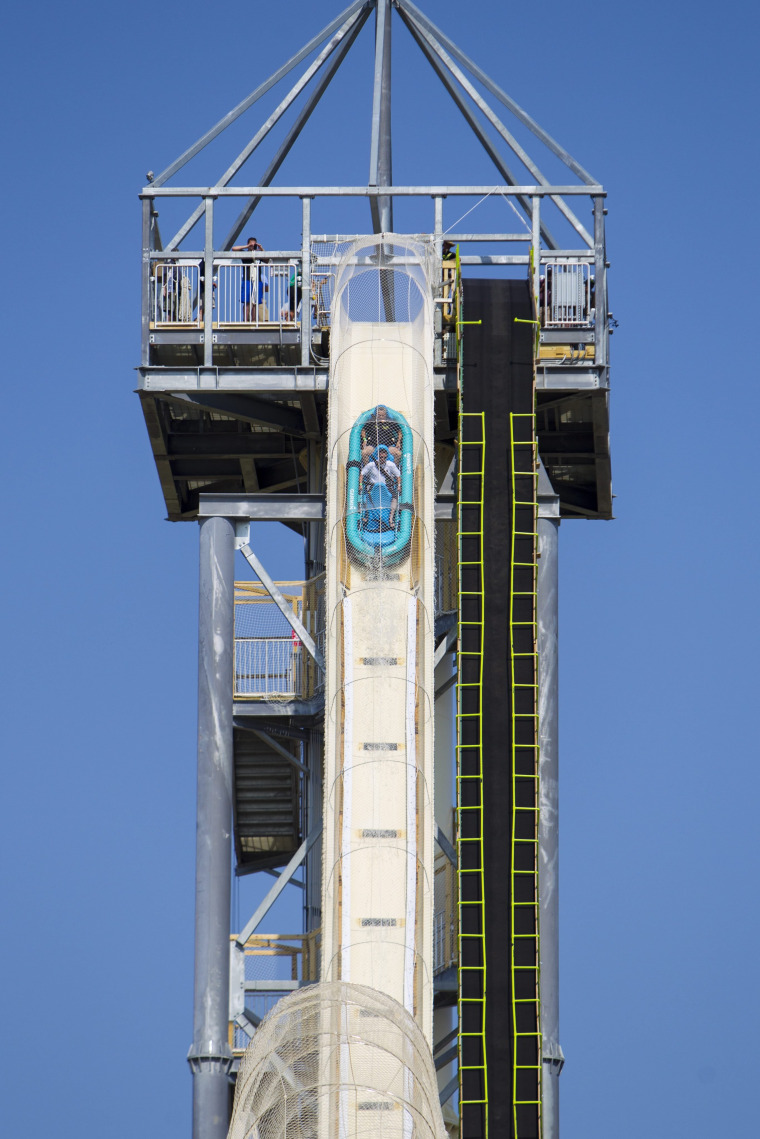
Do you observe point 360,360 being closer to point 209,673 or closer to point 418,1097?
point 209,673

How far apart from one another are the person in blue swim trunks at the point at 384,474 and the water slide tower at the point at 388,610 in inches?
1.6

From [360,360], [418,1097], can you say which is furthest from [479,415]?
[418,1097]

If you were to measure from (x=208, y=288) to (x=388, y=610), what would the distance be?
285 inches

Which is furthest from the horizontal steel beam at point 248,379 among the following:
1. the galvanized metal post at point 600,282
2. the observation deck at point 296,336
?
the galvanized metal post at point 600,282

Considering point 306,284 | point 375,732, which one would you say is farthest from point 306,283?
point 375,732

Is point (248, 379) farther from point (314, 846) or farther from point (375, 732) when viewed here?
point (314, 846)

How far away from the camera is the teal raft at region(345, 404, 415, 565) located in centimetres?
4716

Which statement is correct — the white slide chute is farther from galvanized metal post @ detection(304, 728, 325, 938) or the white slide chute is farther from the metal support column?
galvanized metal post @ detection(304, 728, 325, 938)

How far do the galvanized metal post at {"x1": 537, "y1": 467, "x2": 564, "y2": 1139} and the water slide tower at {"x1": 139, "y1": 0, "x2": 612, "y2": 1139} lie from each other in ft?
0.18

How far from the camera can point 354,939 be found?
147 ft

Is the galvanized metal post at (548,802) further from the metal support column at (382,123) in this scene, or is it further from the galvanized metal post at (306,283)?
the metal support column at (382,123)

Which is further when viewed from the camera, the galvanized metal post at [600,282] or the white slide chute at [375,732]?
the galvanized metal post at [600,282]

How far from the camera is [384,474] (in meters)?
47.7

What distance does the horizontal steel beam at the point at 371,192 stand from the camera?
50000mm
